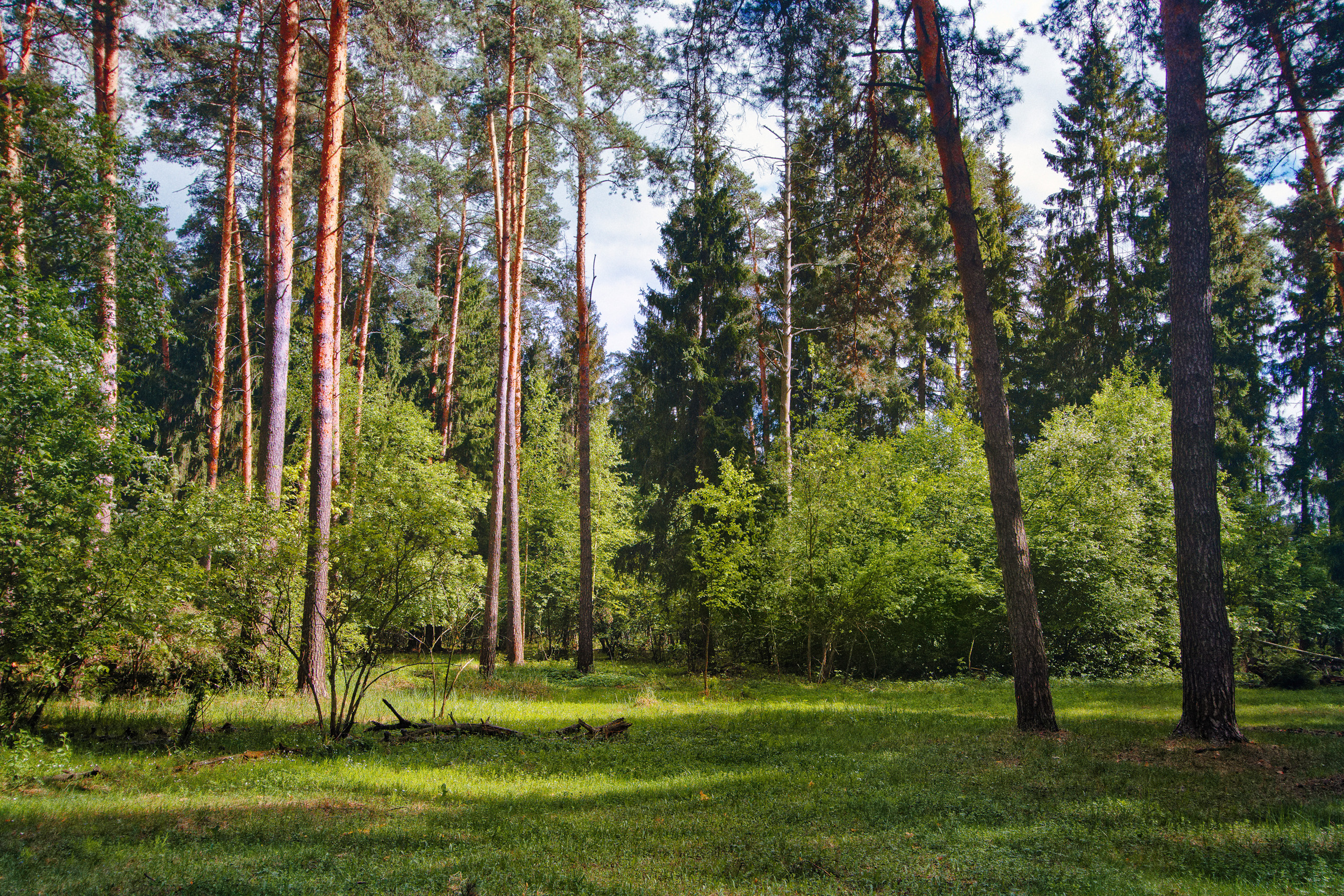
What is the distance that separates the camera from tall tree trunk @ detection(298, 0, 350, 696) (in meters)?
10.6

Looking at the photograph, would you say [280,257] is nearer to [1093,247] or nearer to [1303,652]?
[1303,652]

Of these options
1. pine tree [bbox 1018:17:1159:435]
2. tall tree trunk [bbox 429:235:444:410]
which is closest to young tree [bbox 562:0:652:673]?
tall tree trunk [bbox 429:235:444:410]

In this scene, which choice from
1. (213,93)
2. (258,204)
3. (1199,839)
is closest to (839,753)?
(1199,839)

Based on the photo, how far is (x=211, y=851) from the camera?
14.3ft

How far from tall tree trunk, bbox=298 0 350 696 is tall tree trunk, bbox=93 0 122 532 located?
245 cm

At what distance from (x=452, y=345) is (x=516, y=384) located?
Answer: 11103 millimetres

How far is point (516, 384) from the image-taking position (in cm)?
1888

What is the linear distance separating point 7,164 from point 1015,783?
14.1 m

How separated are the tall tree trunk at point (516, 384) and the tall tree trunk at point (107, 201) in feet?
24.5

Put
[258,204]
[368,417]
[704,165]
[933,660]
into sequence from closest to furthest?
[933,660] < [258,204] < [704,165] < [368,417]

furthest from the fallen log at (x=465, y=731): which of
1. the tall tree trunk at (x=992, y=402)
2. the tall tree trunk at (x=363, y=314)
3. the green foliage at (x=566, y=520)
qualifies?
the green foliage at (x=566, y=520)

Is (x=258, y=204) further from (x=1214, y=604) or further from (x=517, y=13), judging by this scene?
(x=1214, y=604)

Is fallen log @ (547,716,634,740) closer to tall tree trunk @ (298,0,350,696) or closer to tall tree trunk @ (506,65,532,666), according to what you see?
tall tree trunk @ (298,0,350,696)

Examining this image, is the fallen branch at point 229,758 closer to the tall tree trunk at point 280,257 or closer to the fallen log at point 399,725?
the fallen log at point 399,725
